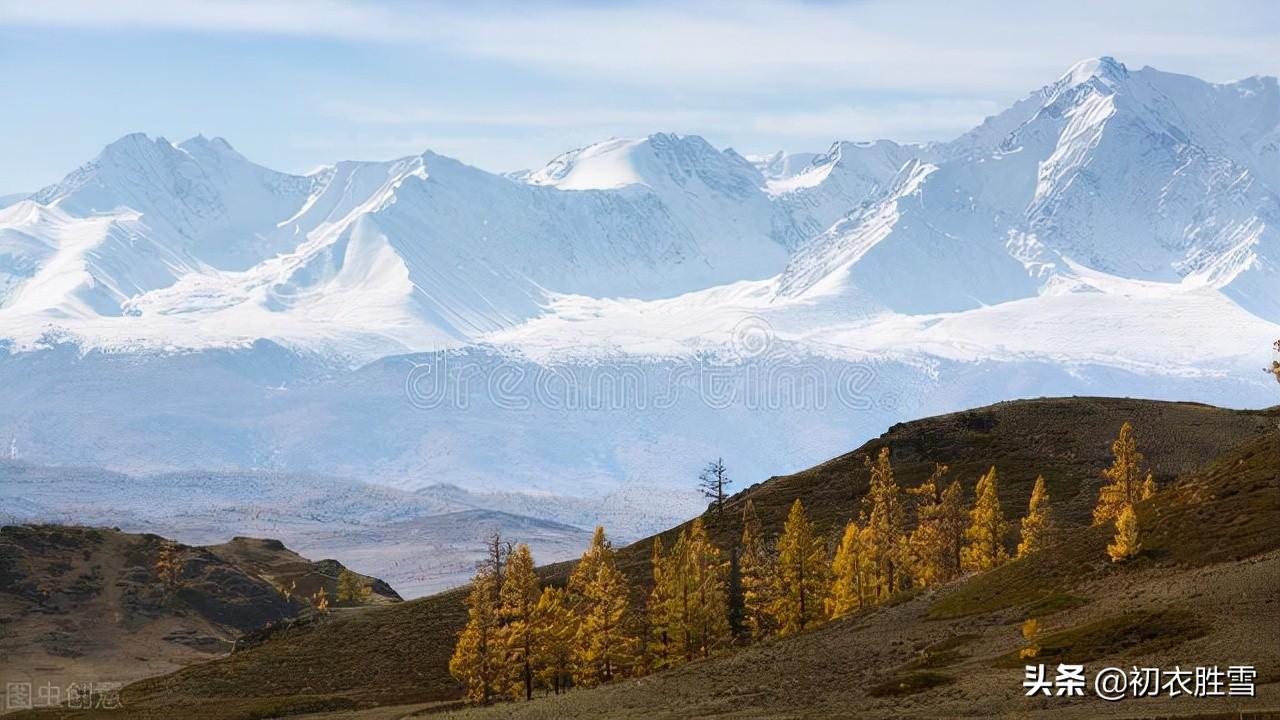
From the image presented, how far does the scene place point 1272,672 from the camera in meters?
72.1

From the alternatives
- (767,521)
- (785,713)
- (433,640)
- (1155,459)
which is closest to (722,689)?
(785,713)

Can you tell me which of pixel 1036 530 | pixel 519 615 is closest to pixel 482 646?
pixel 519 615

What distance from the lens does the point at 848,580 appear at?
119938mm

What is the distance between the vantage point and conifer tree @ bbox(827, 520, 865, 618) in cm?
11888

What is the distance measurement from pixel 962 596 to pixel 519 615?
2867 centimetres

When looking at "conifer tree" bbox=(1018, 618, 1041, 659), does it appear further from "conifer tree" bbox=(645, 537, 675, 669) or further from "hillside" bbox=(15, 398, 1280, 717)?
"conifer tree" bbox=(645, 537, 675, 669)

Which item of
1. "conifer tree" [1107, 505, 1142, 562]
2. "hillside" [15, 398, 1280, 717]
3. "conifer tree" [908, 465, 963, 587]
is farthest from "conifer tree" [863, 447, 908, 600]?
"conifer tree" [1107, 505, 1142, 562]

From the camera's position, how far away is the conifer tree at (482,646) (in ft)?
360

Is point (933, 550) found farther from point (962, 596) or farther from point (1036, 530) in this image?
point (962, 596)

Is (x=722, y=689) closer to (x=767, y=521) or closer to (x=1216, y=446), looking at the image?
(x=767, y=521)

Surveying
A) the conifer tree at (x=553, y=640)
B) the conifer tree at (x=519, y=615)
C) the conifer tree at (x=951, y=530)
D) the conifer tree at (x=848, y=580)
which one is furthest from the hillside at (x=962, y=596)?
the conifer tree at (x=951, y=530)

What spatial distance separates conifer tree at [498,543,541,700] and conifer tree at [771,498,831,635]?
1940cm

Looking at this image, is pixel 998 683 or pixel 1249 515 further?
pixel 1249 515

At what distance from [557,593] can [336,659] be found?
29340 mm
